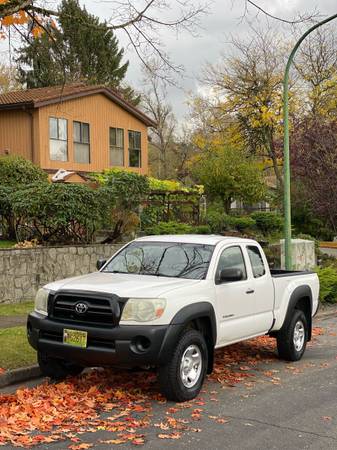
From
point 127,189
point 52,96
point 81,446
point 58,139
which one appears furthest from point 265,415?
point 58,139

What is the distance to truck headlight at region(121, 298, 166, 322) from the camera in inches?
240

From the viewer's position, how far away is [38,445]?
500 cm

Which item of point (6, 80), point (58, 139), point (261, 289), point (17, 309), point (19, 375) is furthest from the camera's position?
point (6, 80)

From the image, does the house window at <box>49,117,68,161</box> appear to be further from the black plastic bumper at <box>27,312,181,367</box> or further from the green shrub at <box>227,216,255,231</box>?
the black plastic bumper at <box>27,312,181,367</box>

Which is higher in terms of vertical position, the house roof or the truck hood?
the house roof

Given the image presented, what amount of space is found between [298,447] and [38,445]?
2.20m

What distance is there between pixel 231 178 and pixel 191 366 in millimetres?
19549

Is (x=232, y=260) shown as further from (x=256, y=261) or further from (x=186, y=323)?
(x=186, y=323)

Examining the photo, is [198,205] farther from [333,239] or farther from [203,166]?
[333,239]

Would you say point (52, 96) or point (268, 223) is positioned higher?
point (52, 96)

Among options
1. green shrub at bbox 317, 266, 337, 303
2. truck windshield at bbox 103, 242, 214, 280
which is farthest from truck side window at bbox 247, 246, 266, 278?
green shrub at bbox 317, 266, 337, 303

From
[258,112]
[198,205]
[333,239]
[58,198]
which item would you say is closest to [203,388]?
[58,198]

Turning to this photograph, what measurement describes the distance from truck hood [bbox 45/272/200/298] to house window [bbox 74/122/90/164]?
20.5 meters

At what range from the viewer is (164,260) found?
7.38 meters
